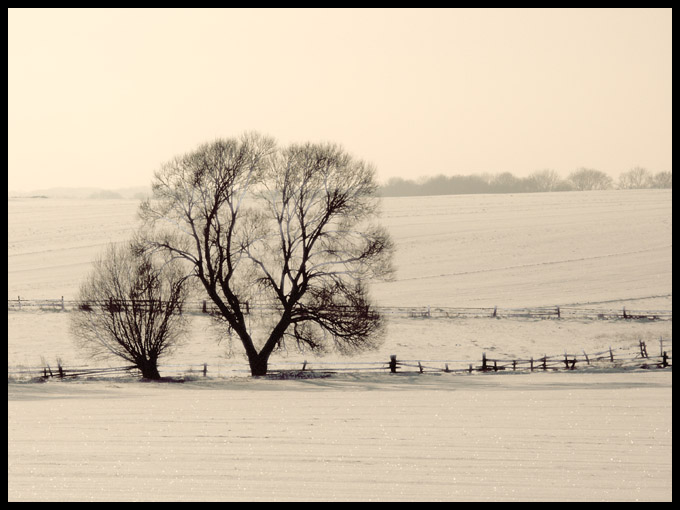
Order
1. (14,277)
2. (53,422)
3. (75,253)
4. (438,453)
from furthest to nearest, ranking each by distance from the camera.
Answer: (75,253) < (14,277) < (53,422) < (438,453)

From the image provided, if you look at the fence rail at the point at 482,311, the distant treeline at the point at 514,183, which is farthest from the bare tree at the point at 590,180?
the fence rail at the point at 482,311

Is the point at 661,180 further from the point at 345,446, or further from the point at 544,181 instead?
the point at 345,446

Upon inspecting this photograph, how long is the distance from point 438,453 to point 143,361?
1518 cm

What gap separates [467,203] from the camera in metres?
95.2

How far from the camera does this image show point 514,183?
13525 cm

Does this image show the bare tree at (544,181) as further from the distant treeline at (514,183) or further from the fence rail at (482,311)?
the fence rail at (482,311)

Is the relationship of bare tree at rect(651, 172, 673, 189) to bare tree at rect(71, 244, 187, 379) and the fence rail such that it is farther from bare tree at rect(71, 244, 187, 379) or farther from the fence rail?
bare tree at rect(71, 244, 187, 379)

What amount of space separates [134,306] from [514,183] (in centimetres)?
11708

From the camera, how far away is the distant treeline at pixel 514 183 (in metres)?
133

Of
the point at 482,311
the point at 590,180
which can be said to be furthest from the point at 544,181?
the point at 482,311

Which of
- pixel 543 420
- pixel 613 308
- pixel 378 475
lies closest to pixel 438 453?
pixel 378 475

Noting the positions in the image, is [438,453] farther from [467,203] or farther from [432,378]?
[467,203]

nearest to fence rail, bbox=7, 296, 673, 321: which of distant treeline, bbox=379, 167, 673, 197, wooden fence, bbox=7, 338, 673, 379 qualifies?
wooden fence, bbox=7, 338, 673, 379

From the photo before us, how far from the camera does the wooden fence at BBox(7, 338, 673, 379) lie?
25.8 metres
